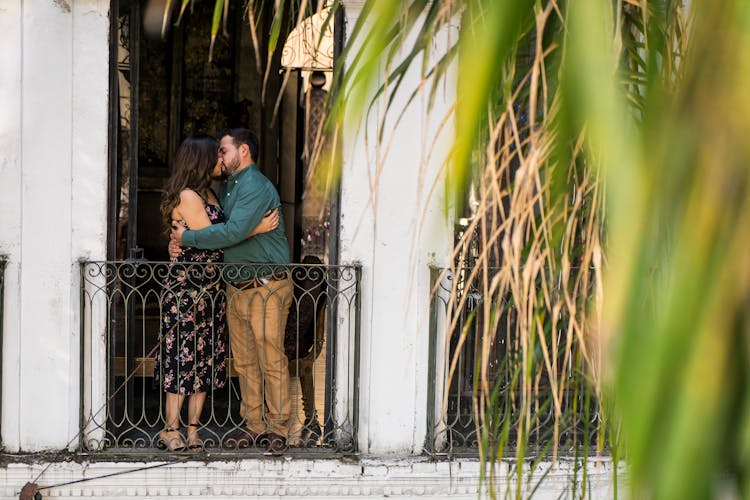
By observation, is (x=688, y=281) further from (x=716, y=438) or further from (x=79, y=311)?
(x=79, y=311)

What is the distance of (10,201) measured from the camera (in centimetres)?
558

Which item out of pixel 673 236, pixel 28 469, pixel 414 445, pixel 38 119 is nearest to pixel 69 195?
pixel 38 119

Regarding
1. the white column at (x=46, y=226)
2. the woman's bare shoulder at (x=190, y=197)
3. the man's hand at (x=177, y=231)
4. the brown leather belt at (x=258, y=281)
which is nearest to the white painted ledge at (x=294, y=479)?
the white column at (x=46, y=226)

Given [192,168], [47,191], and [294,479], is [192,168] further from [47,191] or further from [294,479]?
[294,479]

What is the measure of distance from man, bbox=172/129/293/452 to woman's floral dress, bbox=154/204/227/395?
3.6 inches

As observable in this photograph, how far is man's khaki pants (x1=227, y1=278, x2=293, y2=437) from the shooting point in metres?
5.96

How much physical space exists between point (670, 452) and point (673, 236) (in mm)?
180

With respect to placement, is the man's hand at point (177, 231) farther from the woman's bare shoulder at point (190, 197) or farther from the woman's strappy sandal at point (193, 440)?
the woman's strappy sandal at point (193, 440)

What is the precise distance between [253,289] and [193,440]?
915 mm

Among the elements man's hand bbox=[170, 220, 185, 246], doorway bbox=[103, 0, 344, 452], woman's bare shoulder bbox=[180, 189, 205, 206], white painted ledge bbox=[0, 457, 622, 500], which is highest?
doorway bbox=[103, 0, 344, 452]

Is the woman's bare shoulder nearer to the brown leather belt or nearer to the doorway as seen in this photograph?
the brown leather belt

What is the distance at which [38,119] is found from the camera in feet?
18.2

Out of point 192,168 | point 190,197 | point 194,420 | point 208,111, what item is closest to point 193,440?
point 194,420

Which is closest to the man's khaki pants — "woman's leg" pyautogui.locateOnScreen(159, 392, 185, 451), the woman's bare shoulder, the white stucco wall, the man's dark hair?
"woman's leg" pyautogui.locateOnScreen(159, 392, 185, 451)
